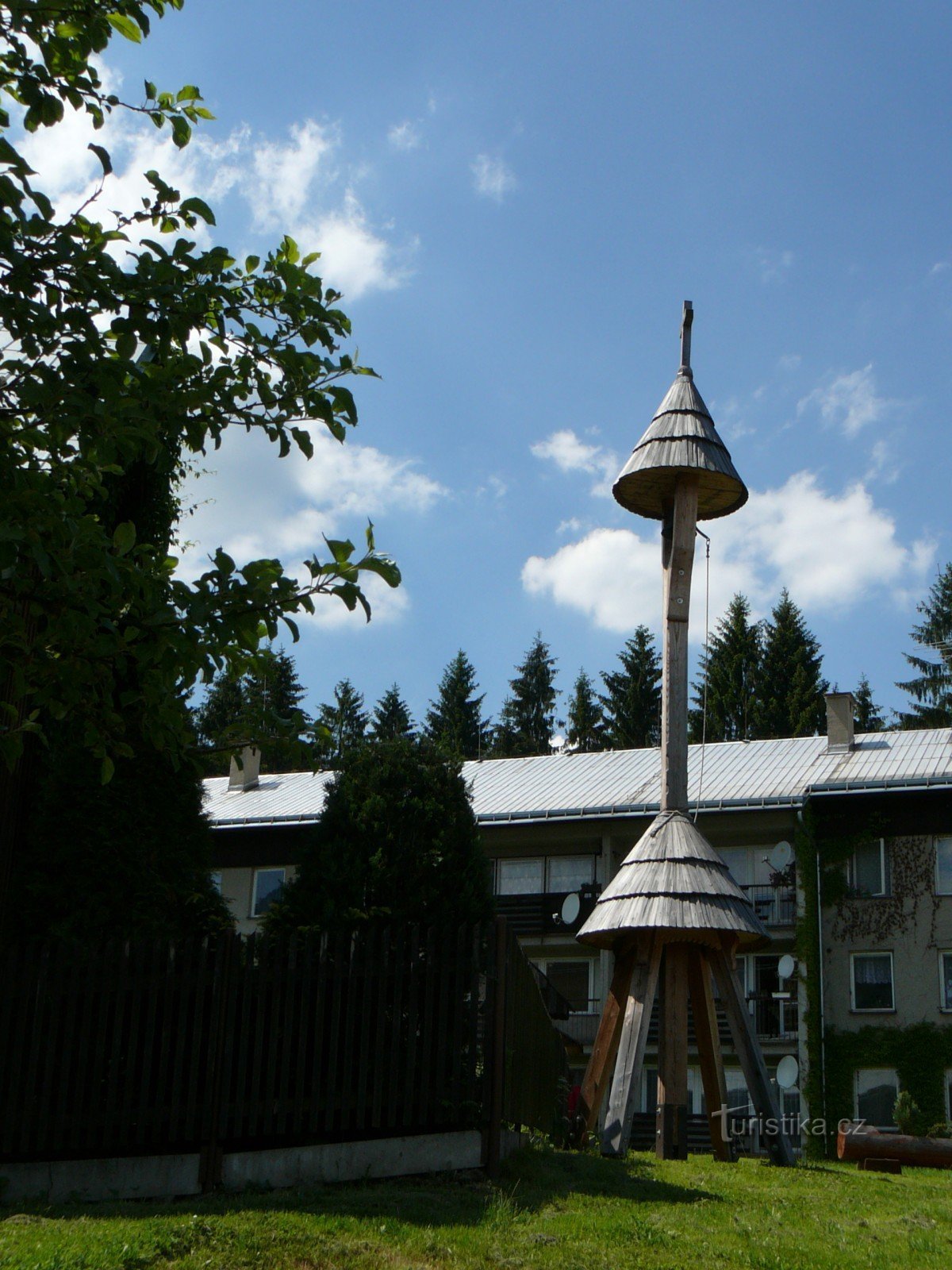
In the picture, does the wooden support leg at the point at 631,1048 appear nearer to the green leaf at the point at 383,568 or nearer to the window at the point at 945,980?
the green leaf at the point at 383,568

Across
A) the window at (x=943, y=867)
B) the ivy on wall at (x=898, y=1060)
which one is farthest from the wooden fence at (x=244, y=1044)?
the window at (x=943, y=867)

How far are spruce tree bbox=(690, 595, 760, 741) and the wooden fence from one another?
4592 centimetres

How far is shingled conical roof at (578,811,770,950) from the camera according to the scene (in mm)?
15117

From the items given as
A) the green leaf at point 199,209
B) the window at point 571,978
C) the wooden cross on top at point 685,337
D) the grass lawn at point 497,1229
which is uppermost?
the wooden cross on top at point 685,337

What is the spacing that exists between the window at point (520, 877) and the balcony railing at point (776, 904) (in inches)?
206

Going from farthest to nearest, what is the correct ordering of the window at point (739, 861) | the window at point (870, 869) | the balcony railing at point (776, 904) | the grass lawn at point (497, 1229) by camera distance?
the window at point (739, 861), the balcony railing at point (776, 904), the window at point (870, 869), the grass lawn at point (497, 1229)

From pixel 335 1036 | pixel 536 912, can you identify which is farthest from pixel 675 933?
pixel 536 912

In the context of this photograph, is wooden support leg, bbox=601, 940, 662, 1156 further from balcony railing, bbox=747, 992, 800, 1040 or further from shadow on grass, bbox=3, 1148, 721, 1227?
balcony railing, bbox=747, 992, 800, 1040

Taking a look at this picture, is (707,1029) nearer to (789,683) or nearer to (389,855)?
(389,855)

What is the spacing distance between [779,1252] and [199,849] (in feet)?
18.2

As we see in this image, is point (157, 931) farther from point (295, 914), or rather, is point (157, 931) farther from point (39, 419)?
point (39, 419)

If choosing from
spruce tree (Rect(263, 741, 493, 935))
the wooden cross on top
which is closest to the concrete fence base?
spruce tree (Rect(263, 741, 493, 935))

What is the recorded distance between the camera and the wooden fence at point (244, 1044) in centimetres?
916

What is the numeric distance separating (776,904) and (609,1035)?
1760 cm
